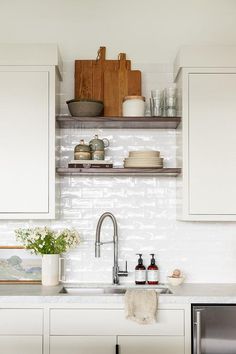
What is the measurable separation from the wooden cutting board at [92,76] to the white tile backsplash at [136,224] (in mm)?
269

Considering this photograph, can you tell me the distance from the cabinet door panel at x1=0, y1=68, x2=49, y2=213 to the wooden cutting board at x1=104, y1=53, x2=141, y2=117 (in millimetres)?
517

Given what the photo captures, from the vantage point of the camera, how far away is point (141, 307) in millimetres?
3316

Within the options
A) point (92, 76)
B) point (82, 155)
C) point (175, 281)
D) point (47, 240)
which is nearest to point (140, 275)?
point (175, 281)

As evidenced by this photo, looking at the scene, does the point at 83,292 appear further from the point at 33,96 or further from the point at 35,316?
the point at 33,96

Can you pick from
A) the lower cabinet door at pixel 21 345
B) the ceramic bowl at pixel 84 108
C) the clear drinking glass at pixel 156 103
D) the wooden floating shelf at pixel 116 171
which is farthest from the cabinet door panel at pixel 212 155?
the lower cabinet door at pixel 21 345

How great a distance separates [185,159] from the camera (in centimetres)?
370

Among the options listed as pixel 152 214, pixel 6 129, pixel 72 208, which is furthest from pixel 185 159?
pixel 6 129

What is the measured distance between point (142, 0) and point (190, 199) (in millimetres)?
1571

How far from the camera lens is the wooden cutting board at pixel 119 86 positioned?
13.2ft

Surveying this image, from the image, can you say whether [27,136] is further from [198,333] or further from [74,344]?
[198,333]

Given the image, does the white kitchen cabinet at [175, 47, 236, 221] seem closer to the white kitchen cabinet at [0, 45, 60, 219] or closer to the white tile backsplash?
the white tile backsplash

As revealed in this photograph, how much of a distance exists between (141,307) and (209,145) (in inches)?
45.5

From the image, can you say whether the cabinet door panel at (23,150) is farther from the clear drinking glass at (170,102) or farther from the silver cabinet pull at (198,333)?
the silver cabinet pull at (198,333)

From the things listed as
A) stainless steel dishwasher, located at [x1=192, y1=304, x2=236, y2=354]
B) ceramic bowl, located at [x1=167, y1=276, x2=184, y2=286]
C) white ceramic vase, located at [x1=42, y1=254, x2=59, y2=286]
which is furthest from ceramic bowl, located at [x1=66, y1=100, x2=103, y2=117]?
stainless steel dishwasher, located at [x1=192, y1=304, x2=236, y2=354]
